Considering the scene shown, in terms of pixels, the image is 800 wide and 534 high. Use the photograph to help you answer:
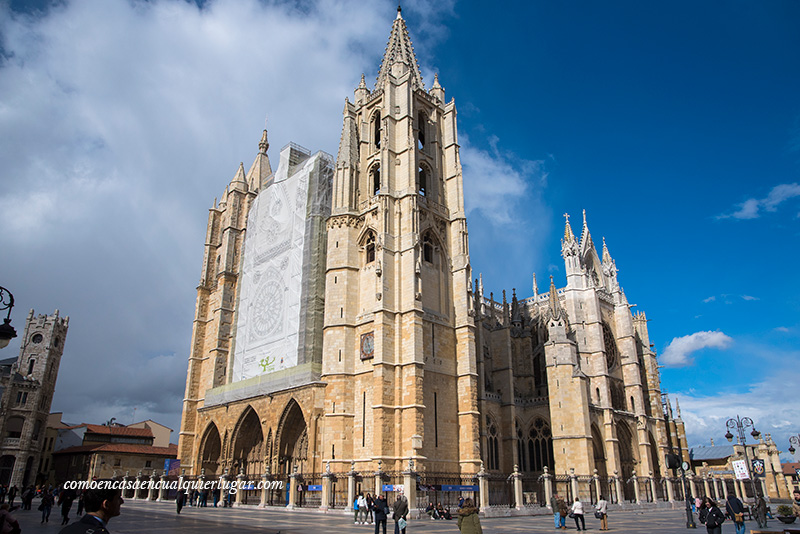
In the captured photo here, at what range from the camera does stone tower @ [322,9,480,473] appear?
26.6 metres

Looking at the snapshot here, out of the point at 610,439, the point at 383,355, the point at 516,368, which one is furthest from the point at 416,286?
the point at 610,439

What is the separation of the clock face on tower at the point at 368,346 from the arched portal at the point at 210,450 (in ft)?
43.7

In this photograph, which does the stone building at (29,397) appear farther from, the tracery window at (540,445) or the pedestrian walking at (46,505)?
the tracery window at (540,445)

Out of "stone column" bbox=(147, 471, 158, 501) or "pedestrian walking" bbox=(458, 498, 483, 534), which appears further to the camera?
"stone column" bbox=(147, 471, 158, 501)

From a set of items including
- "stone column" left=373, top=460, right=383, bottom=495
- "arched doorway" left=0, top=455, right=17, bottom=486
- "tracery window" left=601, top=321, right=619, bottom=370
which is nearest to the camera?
"stone column" left=373, top=460, right=383, bottom=495

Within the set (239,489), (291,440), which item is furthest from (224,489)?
(291,440)

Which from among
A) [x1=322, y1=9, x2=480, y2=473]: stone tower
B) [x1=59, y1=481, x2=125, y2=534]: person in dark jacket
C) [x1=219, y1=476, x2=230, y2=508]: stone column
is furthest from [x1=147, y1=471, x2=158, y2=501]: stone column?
[x1=59, y1=481, x2=125, y2=534]: person in dark jacket

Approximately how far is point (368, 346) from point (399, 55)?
19.2m

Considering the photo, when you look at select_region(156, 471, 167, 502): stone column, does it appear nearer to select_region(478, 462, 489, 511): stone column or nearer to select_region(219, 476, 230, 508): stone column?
select_region(219, 476, 230, 508): stone column

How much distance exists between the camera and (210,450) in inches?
1409

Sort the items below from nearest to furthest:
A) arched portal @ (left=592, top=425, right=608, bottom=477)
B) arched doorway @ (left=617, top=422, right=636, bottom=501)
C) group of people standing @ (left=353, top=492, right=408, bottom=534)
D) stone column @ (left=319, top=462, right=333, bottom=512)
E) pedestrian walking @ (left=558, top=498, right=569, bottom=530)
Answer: group of people standing @ (left=353, top=492, right=408, bottom=534) → pedestrian walking @ (left=558, top=498, right=569, bottom=530) → stone column @ (left=319, top=462, right=333, bottom=512) → arched portal @ (left=592, top=425, right=608, bottom=477) → arched doorway @ (left=617, top=422, right=636, bottom=501)

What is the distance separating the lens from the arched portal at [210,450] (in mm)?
35156

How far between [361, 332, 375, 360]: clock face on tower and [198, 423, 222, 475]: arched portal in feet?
43.7

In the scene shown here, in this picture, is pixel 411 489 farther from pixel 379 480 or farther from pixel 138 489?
pixel 138 489
